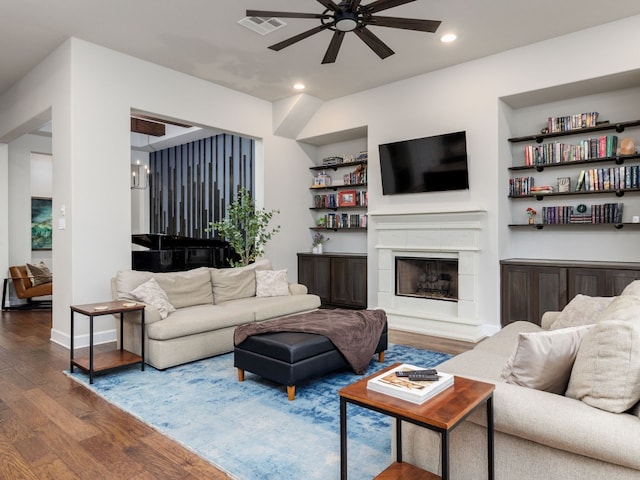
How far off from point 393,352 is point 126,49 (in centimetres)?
445

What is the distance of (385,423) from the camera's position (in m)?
2.68

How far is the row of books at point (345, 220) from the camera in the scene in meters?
6.81

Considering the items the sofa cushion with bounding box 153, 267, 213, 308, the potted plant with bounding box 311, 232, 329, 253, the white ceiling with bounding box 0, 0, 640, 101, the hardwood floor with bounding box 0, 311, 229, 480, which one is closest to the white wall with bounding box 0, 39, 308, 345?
the white ceiling with bounding box 0, 0, 640, 101

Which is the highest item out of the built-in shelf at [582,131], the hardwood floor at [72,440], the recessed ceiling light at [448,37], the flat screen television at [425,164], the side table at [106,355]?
the recessed ceiling light at [448,37]

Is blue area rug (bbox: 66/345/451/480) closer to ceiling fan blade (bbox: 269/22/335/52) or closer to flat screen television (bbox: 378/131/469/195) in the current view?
flat screen television (bbox: 378/131/469/195)

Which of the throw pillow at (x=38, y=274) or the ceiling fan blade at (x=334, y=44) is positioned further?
the throw pillow at (x=38, y=274)

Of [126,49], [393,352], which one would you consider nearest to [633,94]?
[393,352]

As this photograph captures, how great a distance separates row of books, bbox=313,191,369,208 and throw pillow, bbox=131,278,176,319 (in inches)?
142

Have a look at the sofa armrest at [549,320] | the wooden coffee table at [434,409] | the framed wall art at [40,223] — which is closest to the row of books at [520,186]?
the sofa armrest at [549,320]

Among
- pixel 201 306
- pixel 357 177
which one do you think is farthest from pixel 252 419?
pixel 357 177

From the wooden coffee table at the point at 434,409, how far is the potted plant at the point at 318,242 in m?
5.41

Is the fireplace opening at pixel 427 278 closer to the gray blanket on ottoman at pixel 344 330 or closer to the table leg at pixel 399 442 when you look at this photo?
the gray blanket on ottoman at pixel 344 330

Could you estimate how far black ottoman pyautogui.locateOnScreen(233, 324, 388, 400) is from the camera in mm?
3068

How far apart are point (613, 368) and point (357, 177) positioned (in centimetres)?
555
